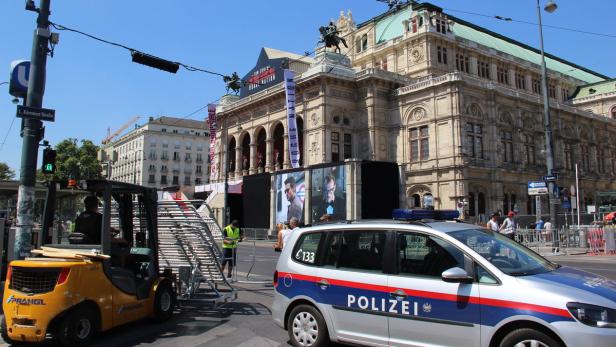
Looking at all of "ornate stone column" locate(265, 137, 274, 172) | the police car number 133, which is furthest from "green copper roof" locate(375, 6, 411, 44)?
the police car number 133

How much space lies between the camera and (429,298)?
5160 millimetres

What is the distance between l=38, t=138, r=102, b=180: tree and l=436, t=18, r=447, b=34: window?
46498 mm

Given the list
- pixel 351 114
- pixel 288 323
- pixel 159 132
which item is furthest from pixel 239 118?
pixel 288 323

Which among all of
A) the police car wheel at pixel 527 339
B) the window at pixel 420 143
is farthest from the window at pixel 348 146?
the police car wheel at pixel 527 339

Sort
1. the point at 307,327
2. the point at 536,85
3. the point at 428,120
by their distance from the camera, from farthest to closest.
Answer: the point at 536,85, the point at 428,120, the point at 307,327

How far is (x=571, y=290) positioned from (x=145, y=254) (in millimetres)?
6302

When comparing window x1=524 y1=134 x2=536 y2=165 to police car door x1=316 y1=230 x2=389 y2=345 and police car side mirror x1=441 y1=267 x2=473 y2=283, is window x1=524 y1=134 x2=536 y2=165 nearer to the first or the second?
police car door x1=316 y1=230 x2=389 y2=345

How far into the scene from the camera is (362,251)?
593cm

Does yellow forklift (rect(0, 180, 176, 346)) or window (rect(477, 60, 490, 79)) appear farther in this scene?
window (rect(477, 60, 490, 79))

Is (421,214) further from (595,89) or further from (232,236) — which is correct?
(595,89)

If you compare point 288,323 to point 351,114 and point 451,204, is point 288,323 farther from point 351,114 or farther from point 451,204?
point 351,114

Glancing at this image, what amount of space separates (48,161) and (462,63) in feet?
183

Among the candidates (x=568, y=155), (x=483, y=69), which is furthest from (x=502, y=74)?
(x=568, y=155)

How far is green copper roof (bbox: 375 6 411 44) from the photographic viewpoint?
198ft
